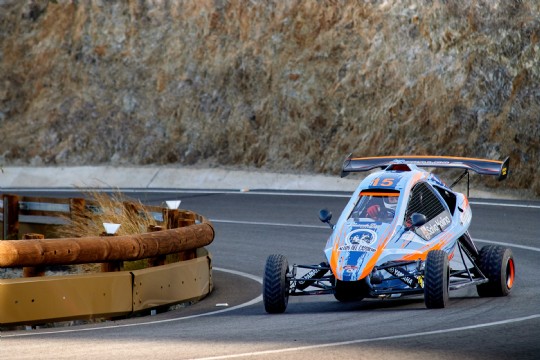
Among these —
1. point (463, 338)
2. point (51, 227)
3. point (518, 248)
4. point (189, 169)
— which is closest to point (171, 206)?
point (51, 227)

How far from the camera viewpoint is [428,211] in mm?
13891

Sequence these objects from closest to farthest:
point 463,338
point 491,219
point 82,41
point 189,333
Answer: point 463,338
point 189,333
point 491,219
point 82,41

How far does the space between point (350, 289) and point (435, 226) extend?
1749 millimetres

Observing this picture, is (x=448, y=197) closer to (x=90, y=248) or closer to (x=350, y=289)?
(x=350, y=289)

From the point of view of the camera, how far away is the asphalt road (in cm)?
956

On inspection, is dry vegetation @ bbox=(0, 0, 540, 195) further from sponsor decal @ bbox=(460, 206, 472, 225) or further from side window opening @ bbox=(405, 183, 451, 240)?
side window opening @ bbox=(405, 183, 451, 240)

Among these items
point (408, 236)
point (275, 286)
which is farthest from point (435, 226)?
point (275, 286)

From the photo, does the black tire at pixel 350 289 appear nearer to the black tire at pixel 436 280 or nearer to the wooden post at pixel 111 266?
the black tire at pixel 436 280

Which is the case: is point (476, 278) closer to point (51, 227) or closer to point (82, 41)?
point (51, 227)

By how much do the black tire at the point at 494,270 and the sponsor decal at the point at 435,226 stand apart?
0.64 m

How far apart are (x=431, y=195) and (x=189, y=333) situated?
4395 millimetres

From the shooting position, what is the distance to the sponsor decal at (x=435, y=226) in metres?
13.5

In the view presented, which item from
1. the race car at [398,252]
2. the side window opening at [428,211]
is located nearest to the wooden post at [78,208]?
the race car at [398,252]

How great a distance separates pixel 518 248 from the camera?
746 inches
